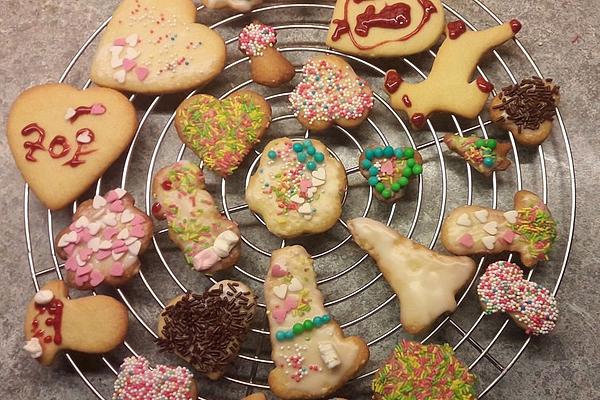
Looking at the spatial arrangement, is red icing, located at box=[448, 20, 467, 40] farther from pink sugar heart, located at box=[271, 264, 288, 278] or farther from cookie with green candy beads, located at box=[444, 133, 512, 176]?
pink sugar heart, located at box=[271, 264, 288, 278]

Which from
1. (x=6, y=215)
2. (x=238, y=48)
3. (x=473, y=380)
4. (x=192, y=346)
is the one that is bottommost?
(x=473, y=380)

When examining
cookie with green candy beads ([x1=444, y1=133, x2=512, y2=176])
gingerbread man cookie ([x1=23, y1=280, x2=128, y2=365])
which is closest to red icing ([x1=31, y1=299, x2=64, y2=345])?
gingerbread man cookie ([x1=23, y1=280, x2=128, y2=365])

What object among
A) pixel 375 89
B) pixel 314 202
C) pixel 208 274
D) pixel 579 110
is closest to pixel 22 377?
pixel 208 274

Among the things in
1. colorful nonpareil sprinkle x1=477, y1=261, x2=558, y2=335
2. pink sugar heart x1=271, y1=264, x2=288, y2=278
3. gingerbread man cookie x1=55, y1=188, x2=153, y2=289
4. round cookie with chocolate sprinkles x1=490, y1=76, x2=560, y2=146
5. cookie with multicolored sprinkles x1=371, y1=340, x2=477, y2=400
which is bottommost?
cookie with multicolored sprinkles x1=371, y1=340, x2=477, y2=400

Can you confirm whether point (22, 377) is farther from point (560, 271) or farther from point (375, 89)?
point (560, 271)

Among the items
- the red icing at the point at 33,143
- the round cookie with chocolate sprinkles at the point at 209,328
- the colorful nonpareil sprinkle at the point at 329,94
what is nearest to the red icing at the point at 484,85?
the colorful nonpareil sprinkle at the point at 329,94

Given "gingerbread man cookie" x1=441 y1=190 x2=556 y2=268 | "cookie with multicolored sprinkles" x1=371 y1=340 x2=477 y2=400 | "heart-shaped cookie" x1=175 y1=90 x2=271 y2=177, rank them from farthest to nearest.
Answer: "heart-shaped cookie" x1=175 y1=90 x2=271 y2=177 < "gingerbread man cookie" x1=441 y1=190 x2=556 y2=268 < "cookie with multicolored sprinkles" x1=371 y1=340 x2=477 y2=400

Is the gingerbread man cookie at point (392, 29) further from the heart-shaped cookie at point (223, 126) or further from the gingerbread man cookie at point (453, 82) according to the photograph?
the heart-shaped cookie at point (223, 126)

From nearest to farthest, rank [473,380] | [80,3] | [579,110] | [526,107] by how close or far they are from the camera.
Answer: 1. [473,380]
2. [526,107]
3. [579,110]
4. [80,3]
